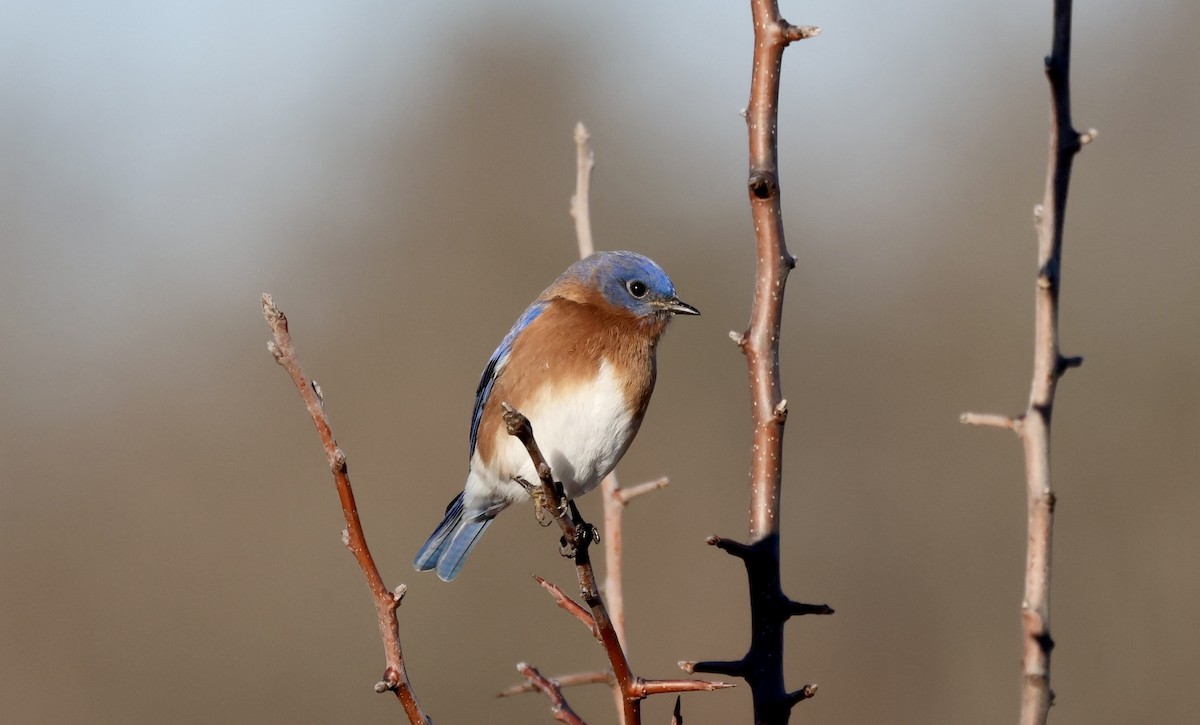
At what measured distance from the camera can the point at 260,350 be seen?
1110cm

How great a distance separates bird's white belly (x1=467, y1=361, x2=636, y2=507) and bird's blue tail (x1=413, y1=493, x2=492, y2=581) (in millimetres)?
582

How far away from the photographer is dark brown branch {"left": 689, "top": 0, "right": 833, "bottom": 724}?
1.84m

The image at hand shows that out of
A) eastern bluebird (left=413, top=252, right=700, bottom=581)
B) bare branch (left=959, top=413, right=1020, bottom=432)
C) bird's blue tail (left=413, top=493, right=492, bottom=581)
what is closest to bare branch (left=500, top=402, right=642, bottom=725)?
bare branch (left=959, top=413, right=1020, bottom=432)

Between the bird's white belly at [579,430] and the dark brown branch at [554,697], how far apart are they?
1482 mm

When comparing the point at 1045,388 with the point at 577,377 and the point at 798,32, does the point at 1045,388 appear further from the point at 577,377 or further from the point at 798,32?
the point at 577,377

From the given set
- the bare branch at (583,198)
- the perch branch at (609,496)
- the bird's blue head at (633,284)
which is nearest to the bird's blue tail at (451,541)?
the bird's blue head at (633,284)

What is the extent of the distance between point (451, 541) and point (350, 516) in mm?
Answer: 2492

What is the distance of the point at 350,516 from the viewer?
67.7 inches

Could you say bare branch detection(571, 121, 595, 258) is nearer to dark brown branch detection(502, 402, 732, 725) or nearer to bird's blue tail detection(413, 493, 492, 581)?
dark brown branch detection(502, 402, 732, 725)

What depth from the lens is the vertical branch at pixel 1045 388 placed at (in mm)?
1820

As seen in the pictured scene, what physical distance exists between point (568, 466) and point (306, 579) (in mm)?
6172

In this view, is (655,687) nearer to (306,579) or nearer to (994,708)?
(994,708)

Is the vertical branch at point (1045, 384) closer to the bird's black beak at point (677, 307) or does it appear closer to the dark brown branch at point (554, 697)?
the dark brown branch at point (554, 697)

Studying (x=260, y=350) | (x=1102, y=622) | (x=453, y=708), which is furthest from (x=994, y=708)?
(x=260, y=350)
